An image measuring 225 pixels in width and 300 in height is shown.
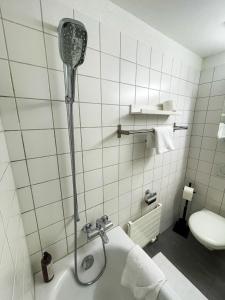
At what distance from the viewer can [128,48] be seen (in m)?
0.98

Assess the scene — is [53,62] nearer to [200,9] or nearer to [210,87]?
[200,9]

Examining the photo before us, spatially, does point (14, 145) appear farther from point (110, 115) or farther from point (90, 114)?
point (110, 115)

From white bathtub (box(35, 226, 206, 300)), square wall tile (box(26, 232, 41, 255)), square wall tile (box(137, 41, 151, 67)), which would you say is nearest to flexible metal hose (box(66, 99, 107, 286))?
white bathtub (box(35, 226, 206, 300))

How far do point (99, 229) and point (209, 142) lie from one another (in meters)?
1.53

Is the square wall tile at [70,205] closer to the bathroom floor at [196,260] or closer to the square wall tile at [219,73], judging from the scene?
the bathroom floor at [196,260]

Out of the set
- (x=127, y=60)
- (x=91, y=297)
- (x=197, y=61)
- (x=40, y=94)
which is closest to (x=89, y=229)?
(x=91, y=297)

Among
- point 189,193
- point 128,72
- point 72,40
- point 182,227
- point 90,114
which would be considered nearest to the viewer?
point 72,40

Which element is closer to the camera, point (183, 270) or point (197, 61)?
point (183, 270)

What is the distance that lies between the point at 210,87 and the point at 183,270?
1978 mm

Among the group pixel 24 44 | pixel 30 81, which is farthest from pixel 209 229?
pixel 24 44

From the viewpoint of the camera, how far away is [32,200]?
0.81 metres

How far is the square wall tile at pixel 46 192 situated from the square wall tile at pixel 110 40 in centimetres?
91

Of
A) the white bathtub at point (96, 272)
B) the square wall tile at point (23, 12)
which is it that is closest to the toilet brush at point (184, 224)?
the white bathtub at point (96, 272)

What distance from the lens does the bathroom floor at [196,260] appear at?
1.29m
